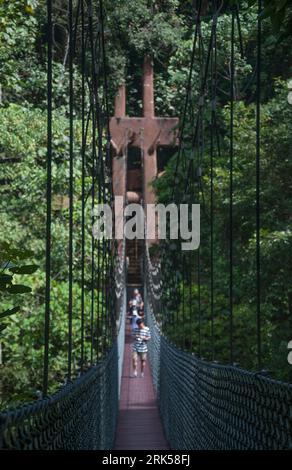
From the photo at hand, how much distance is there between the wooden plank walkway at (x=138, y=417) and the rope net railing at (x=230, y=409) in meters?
1.85

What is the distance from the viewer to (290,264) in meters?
10.1

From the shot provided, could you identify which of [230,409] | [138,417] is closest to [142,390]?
[138,417]

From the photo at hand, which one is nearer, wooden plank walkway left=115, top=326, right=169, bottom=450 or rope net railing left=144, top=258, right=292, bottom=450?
rope net railing left=144, top=258, right=292, bottom=450

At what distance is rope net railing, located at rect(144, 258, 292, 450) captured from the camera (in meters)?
2.96

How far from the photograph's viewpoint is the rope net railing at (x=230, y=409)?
296cm

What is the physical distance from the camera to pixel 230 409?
4.02 meters

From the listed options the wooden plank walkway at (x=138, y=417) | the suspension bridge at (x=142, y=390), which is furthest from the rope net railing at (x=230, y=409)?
the wooden plank walkway at (x=138, y=417)

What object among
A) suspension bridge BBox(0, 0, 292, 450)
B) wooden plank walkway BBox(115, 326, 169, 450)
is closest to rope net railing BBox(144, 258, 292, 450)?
suspension bridge BBox(0, 0, 292, 450)

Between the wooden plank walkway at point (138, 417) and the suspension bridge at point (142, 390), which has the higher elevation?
the suspension bridge at point (142, 390)

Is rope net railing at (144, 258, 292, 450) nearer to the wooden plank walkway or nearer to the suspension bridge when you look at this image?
the suspension bridge

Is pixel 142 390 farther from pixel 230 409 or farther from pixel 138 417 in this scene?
pixel 230 409

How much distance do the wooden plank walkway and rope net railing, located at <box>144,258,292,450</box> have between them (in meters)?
1.85

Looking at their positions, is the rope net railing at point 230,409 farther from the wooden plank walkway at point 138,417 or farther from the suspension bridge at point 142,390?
the wooden plank walkway at point 138,417

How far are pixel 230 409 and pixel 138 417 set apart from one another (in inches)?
328
